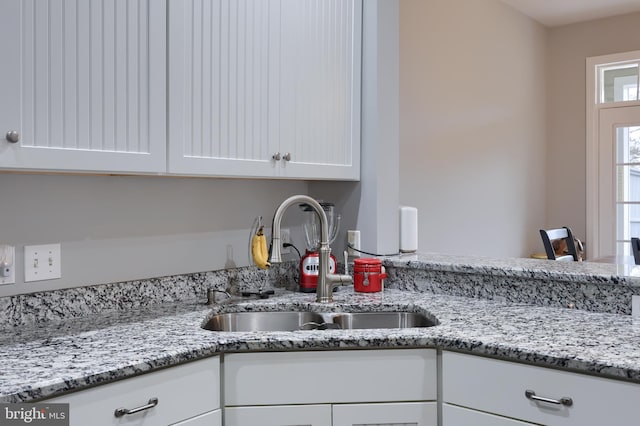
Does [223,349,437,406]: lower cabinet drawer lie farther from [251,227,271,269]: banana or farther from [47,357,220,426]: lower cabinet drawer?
[251,227,271,269]: banana

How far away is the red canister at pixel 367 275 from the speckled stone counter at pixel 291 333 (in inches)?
→ 2.3

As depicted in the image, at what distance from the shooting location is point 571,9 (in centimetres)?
498

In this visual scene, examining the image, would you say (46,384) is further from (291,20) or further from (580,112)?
(580,112)

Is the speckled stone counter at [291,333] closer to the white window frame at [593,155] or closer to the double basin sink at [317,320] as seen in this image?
the double basin sink at [317,320]

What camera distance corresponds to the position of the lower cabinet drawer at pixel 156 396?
1263 millimetres

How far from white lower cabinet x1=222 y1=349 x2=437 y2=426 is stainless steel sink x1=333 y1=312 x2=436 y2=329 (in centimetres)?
40

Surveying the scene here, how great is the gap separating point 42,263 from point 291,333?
0.74 metres

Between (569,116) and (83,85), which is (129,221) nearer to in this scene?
(83,85)

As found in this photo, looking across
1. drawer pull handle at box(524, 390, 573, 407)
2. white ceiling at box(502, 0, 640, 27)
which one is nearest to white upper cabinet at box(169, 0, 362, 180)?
drawer pull handle at box(524, 390, 573, 407)

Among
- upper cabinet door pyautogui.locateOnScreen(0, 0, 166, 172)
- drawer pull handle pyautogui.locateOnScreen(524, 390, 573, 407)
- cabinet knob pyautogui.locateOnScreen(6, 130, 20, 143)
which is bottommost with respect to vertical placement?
drawer pull handle pyautogui.locateOnScreen(524, 390, 573, 407)

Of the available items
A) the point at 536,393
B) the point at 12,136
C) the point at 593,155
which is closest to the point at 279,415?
the point at 536,393

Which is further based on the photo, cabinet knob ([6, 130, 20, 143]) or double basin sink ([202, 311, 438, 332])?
double basin sink ([202, 311, 438, 332])

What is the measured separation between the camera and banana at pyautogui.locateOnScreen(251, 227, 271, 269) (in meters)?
2.15

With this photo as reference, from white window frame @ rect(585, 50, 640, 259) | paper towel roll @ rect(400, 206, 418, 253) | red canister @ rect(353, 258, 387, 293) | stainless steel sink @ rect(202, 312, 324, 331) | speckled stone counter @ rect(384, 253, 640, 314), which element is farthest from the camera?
white window frame @ rect(585, 50, 640, 259)
